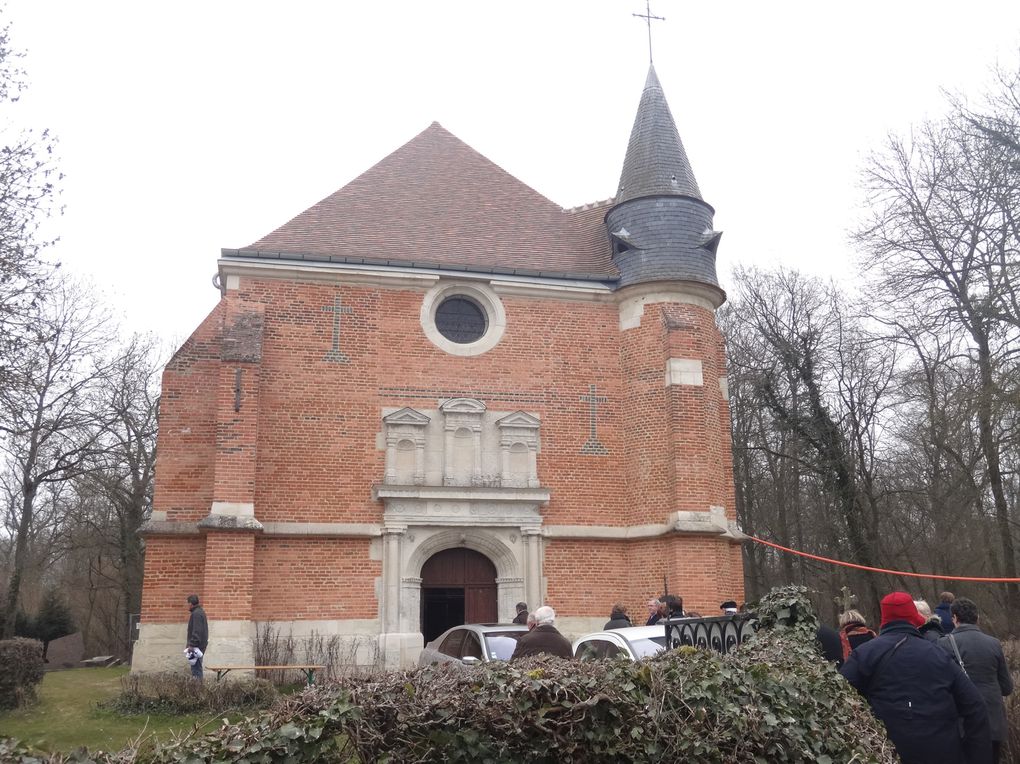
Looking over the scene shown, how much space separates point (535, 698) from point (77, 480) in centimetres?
2746

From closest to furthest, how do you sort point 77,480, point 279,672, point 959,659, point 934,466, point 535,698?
point 535,698
point 959,659
point 279,672
point 934,466
point 77,480

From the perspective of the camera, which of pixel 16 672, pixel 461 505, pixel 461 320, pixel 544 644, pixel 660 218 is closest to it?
pixel 544 644

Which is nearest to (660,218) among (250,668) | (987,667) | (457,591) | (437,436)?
(437,436)

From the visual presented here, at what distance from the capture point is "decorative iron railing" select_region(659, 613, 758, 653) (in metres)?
8.72

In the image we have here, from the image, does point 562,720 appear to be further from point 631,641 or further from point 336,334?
point 336,334

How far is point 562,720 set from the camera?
186 inches

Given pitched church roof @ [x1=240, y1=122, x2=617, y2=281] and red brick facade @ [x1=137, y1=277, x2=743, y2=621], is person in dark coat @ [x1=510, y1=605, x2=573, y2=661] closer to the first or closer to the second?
red brick facade @ [x1=137, y1=277, x2=743, y2=621]

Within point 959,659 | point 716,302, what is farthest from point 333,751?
point 716,302

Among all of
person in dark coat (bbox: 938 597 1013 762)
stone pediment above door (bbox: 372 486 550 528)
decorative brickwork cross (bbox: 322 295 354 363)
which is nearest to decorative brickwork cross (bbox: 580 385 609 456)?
stone pediment above door (bbox: 372 486 550 528)

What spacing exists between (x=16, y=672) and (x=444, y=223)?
37.4 feet

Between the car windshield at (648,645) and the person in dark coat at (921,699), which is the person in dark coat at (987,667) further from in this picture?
the car windshield at (648,645)

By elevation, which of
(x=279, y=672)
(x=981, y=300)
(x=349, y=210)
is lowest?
(x=279, y=672)

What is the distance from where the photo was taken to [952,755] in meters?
5.27

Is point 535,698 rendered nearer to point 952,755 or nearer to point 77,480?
point 952,755
